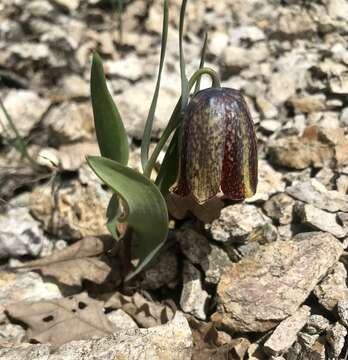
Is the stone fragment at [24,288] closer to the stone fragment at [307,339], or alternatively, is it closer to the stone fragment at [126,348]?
the stone fragment at [126,348]

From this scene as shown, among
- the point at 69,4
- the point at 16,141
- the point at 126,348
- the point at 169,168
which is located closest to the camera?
the point at 126,348

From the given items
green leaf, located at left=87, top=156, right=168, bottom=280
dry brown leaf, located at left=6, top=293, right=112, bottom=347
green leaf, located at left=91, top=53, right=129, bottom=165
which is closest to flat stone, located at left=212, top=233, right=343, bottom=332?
green leaf, located at left=87, top=156, right=168, bottom=280

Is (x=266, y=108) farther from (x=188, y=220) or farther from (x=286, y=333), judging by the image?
(x=286, y=333)

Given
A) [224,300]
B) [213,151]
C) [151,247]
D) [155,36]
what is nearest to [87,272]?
[151,247]

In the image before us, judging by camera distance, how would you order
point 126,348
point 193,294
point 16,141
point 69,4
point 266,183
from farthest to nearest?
point 69,4 < point 16,141 < point 266,183 < point 193,294 < point 126,348

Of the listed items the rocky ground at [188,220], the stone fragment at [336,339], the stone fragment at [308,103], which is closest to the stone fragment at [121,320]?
the rocky ground at [188,220]

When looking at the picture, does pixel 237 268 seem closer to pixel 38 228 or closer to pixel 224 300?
pixel 224 300

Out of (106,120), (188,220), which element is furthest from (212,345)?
(106,120)
